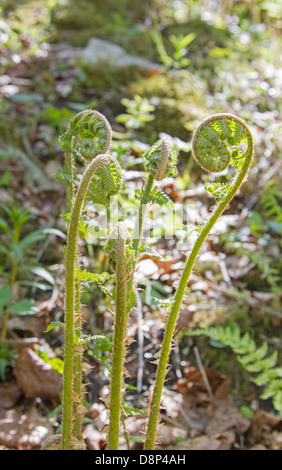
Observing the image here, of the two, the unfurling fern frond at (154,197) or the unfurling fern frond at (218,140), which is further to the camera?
the unfurling fern frond at (154,197)

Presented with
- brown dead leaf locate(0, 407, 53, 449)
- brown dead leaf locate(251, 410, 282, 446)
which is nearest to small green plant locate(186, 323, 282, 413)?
brown dead leaf locate(251, 410, 282, 446)

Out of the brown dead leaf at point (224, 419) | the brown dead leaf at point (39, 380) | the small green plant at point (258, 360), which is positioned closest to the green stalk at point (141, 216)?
the small green plant at point (258, 360)

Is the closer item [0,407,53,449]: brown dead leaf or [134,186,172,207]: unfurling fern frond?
[134,186,172,207]: unfurling fern frond

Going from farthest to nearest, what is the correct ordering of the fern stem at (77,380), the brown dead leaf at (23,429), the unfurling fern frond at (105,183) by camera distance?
the brown dead leaf at (23,429), the fern stem at (77,380), the unfurling fern frond at (105,183)

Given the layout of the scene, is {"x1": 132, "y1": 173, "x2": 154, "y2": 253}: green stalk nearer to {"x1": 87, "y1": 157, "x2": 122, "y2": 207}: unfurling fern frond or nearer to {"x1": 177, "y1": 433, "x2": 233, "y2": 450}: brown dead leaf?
{"x1": 87, "y1": 157, "x2": 122, "y2": 207}: unfurling fern frond

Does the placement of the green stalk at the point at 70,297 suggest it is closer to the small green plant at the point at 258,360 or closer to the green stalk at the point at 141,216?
the green stalk at the point at 141,216
